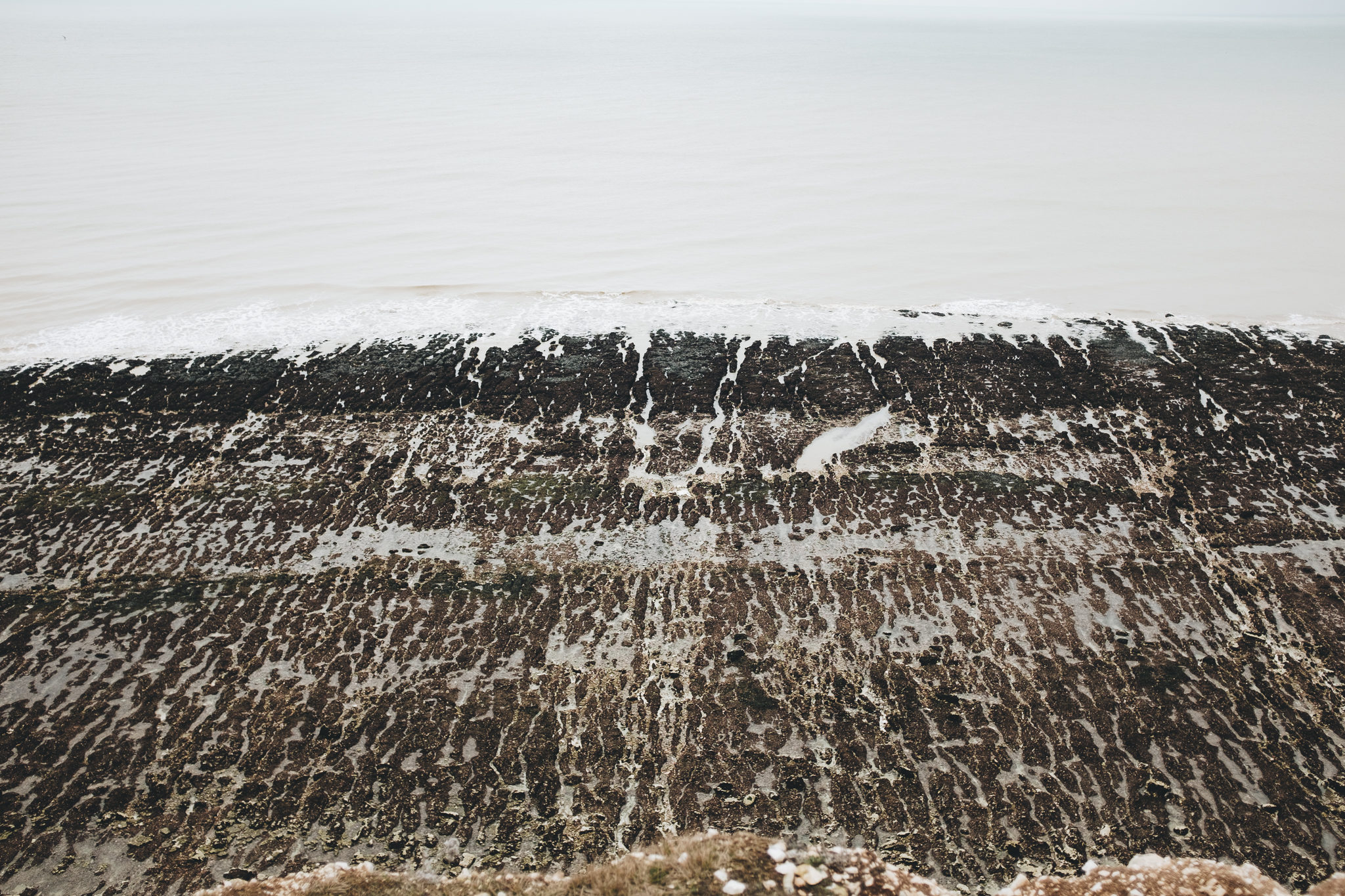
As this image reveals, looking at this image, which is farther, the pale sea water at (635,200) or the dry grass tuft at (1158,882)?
the pale sea water at (635,200)

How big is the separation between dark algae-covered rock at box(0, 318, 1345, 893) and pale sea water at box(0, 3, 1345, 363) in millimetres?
1711

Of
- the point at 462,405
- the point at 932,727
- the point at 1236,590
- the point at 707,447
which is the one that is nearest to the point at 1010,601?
the point at 932,727

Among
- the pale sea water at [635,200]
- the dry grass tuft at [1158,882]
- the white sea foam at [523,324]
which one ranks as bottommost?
the dry grass tuft at [1158,882]

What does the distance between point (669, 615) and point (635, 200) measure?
371 inches

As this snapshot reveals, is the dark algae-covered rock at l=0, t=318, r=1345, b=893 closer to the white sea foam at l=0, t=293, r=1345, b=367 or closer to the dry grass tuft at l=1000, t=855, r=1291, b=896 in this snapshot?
the dry grass tuft at l=1000, t=855, r=1291, b=896

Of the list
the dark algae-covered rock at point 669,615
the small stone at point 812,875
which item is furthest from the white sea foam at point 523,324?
the small stone at point 812,875

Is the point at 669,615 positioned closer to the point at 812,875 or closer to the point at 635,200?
the point at 812,875

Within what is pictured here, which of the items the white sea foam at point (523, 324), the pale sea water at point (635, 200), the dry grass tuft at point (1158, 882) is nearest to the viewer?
the dry grass tuft at point (1158, 882)

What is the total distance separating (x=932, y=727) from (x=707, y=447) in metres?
3.17

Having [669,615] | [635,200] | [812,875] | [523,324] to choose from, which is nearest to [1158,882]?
[812,875]

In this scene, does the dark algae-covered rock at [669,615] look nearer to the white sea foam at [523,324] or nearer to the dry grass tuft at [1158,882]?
the dry grass tuft at [1158,882]

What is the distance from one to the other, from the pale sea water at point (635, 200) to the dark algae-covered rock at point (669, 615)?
1.71 m

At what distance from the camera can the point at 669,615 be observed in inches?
200

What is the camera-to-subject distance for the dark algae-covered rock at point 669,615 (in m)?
3.94
